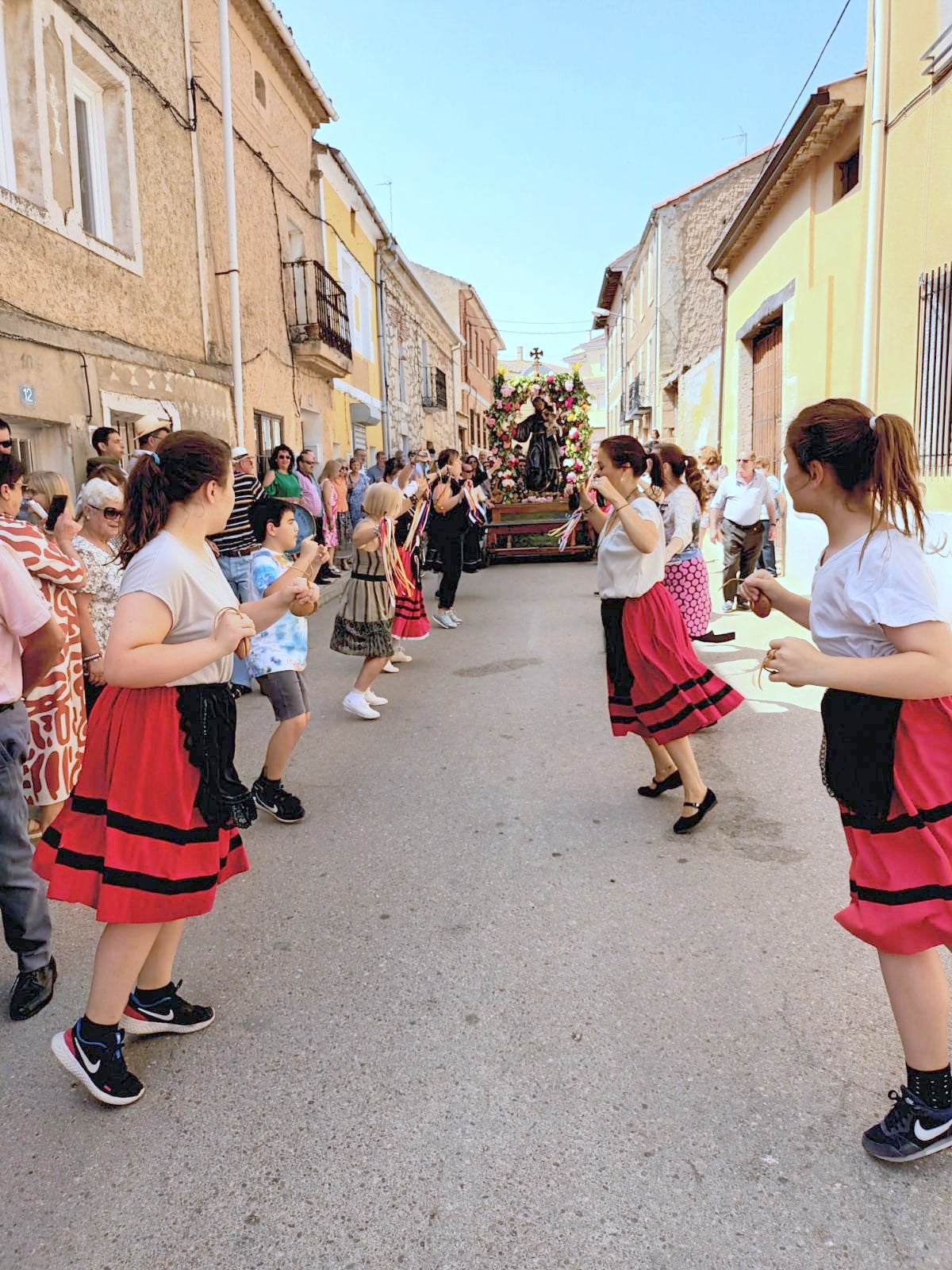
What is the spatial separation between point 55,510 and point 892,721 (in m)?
3.88

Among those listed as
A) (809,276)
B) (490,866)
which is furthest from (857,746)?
(809,276)

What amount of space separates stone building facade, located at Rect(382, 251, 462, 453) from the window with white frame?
44.9ft

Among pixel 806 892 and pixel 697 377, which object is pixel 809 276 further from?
pixel 806 892

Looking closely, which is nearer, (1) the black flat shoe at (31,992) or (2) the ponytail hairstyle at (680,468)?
(1) the black flat shoe at (31,992)

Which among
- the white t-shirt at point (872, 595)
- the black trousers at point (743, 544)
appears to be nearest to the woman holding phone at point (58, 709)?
the white t-shirt at point (872, 595)

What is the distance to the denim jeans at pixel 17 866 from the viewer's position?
2.76 meters

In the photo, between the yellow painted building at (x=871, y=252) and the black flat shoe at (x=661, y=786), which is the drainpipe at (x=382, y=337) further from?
the black flat shoe at (x=661, y=786)

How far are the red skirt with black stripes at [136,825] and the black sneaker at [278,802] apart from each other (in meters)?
1.99

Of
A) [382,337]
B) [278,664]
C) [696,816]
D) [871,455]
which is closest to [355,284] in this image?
[382,337]

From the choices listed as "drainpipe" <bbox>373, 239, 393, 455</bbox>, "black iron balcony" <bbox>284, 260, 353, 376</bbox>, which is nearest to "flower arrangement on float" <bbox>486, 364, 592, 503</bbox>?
"black iron balcony" <bbox>284, 260, 353, 376</bbox>

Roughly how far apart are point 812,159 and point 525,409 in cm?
621

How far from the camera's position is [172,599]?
2.24 meters

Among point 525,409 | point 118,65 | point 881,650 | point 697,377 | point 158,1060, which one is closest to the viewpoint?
point 881,650

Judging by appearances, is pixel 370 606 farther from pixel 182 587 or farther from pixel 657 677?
pixel 182 587
